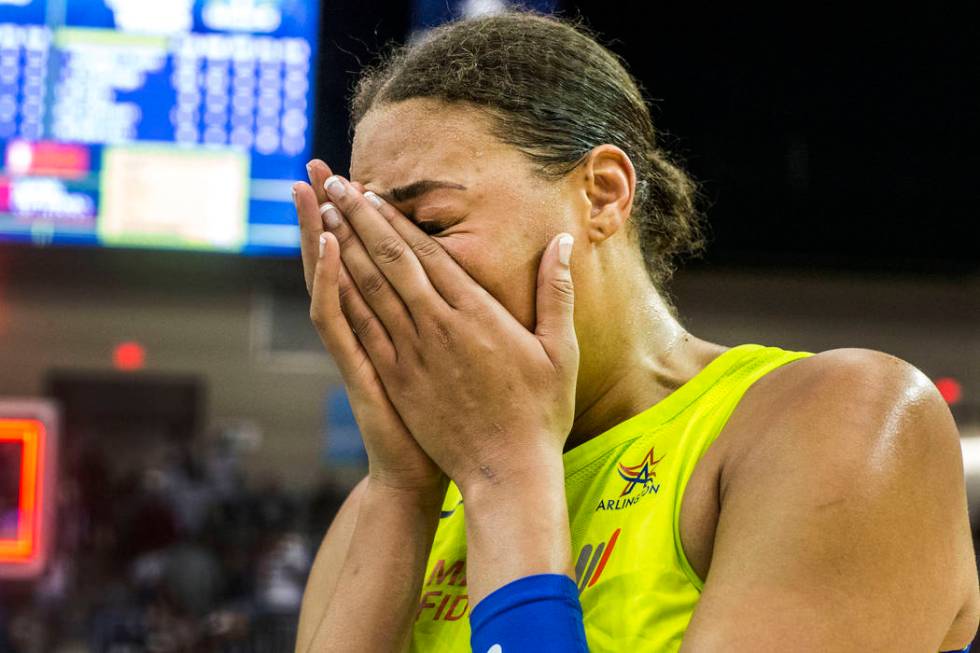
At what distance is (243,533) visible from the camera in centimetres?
643

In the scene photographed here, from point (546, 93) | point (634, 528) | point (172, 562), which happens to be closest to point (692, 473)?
point (634, 528)

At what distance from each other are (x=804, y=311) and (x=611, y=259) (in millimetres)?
6687

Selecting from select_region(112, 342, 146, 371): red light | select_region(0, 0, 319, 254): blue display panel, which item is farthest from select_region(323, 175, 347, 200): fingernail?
select_region(112, 342, 146, 371): red light

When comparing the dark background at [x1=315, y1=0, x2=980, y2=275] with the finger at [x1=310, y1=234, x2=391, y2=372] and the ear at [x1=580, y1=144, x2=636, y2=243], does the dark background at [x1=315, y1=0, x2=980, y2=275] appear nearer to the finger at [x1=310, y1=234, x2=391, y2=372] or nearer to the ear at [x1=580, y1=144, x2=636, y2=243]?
the ear at [x1=580, y1=144, x2=636, y2=243]

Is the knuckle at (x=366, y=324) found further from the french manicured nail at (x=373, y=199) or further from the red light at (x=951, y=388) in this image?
the red light at (x=951, y=388)

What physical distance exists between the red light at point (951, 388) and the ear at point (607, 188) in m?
7.21

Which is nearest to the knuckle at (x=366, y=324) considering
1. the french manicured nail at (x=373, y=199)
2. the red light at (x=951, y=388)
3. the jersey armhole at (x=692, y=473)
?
the french manicured nail at (x=373, y=199)

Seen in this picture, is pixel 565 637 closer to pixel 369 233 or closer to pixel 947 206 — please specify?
pixel 369 233

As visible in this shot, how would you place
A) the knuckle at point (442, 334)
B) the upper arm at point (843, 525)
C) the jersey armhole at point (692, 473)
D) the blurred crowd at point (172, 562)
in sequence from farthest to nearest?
1. the blurred crowd at point (172, 562)
2. the knuckle at point (442, 334)
3. the jersey armhole at point (692, 473)
4. the upper arm at point (843, 525)

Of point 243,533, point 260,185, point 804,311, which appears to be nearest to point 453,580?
point 260,185

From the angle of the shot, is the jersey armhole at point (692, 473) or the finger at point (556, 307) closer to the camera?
the jersey armhole at point (692, 473)

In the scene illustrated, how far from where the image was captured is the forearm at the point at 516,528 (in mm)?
1003

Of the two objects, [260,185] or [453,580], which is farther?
[260,185]

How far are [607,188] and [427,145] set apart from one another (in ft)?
0.65
